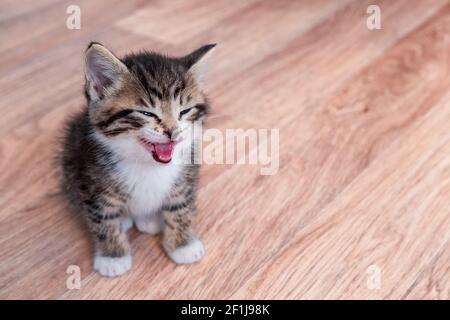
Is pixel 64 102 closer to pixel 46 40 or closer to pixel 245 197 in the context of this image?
pixel 46 40

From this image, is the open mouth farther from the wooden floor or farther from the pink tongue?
the wooden floor

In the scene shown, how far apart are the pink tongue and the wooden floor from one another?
0.96 feet

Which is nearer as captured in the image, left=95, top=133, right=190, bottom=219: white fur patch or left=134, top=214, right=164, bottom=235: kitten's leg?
left=95, top=133, right=190, bottom=219: white fur patch

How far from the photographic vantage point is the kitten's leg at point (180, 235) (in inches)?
47.8

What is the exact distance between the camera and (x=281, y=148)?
A: 1555mm

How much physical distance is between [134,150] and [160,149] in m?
0.06

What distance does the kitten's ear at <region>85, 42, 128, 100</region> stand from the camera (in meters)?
1.02

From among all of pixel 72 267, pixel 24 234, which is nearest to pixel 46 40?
pixel 24 234
